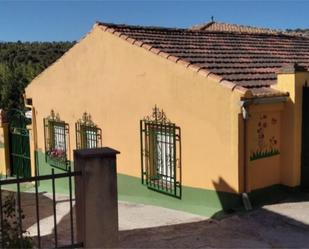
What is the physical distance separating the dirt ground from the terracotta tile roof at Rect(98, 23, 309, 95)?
2504mm

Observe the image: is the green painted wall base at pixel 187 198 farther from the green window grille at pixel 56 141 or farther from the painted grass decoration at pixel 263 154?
the green window grille at pixel 56 141

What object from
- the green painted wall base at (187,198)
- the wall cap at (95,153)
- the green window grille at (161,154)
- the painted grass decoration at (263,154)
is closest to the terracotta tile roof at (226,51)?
the painted grass decoration at (263,154)

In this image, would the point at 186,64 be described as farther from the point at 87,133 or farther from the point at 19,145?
the point at 19,145

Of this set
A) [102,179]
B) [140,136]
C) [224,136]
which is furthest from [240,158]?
[102,179]

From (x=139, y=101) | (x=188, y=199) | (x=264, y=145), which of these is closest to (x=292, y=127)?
(x=264, y=145)

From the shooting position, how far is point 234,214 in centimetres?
841

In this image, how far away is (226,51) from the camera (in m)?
12.0

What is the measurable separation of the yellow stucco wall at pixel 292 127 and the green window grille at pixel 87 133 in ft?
16.9

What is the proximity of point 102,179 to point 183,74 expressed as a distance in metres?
4.56

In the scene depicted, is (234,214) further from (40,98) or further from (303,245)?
(40,98)

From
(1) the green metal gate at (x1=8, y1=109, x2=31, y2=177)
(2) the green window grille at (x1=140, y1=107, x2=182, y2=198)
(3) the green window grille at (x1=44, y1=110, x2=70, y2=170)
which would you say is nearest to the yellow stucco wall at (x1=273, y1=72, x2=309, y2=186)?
(2) the green window grille at (x1=140, y1=107, x2=182, y2=198)

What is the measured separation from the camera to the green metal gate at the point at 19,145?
17.4m

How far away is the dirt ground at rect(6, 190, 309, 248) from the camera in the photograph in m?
6.85

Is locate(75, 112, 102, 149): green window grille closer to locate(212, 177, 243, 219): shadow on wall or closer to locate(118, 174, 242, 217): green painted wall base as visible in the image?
locate(118, 174, 242, 217): green painted wall base
